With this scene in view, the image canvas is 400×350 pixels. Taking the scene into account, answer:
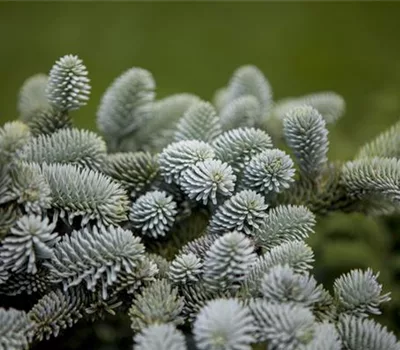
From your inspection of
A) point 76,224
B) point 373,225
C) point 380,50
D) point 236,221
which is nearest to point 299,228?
point 236,221

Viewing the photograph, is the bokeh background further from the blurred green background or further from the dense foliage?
the dense foliage

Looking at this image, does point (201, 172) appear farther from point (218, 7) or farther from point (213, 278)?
point (218, 7)

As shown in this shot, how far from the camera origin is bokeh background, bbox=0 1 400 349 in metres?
1.11

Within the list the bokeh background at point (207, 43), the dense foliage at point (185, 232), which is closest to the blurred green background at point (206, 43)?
the bokeh background at point (207, 43)

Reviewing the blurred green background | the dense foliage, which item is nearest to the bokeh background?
the blurred green background

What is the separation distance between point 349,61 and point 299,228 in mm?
809

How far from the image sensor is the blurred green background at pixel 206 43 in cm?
111

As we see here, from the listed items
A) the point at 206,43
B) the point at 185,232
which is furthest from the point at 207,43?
the point at 185,232

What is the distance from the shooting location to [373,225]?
2.29 ft

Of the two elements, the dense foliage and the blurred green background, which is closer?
the dense foliage

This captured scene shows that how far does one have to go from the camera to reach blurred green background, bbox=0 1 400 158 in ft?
3.65

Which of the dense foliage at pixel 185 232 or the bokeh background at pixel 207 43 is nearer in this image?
the dense foliage at pixel 185 232

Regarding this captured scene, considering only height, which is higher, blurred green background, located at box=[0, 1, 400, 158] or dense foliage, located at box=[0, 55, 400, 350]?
blurred green background, located at box=[0, 1, 400, 158]

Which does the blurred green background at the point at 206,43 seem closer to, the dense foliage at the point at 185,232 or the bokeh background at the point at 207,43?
the bokeh background at the point at 207,43
